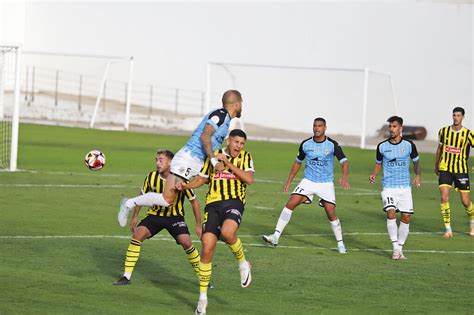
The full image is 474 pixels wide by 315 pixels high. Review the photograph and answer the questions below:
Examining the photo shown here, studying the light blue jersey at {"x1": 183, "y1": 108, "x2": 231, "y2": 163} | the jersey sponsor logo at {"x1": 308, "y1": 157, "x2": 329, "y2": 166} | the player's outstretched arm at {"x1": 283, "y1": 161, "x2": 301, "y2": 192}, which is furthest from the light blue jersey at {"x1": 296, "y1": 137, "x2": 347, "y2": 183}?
the light blue jersey at {"x1": 183, "y1": 108, "x2": 231, "y2": 163}

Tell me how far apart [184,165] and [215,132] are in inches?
22.6

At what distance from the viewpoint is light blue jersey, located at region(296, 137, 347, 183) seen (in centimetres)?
1791

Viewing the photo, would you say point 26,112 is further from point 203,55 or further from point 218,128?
point 218,128

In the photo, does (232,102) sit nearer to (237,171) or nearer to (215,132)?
(215,132)

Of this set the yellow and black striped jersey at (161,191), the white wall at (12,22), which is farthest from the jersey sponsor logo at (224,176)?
the white wall at (12,22)

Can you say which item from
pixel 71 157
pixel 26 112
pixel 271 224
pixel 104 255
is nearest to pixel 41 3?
pixel 26 112

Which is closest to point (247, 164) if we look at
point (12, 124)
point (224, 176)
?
point (224, 176)

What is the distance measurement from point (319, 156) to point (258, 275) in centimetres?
368

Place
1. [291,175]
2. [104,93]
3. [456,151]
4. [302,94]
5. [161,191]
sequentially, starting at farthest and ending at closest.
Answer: [104,93], [302,94], [456,151], [291,175], [161,191]

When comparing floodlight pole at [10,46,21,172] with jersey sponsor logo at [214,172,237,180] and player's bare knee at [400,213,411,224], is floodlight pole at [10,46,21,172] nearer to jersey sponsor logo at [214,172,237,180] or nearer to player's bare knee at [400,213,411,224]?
player's bare knee at [400,213,411,224]

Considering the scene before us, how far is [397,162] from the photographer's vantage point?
17.7 metres

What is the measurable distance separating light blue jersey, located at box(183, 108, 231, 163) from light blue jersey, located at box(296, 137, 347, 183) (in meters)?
4.20

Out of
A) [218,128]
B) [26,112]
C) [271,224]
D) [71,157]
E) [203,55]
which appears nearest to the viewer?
[218,128]

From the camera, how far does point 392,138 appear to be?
703 inches
